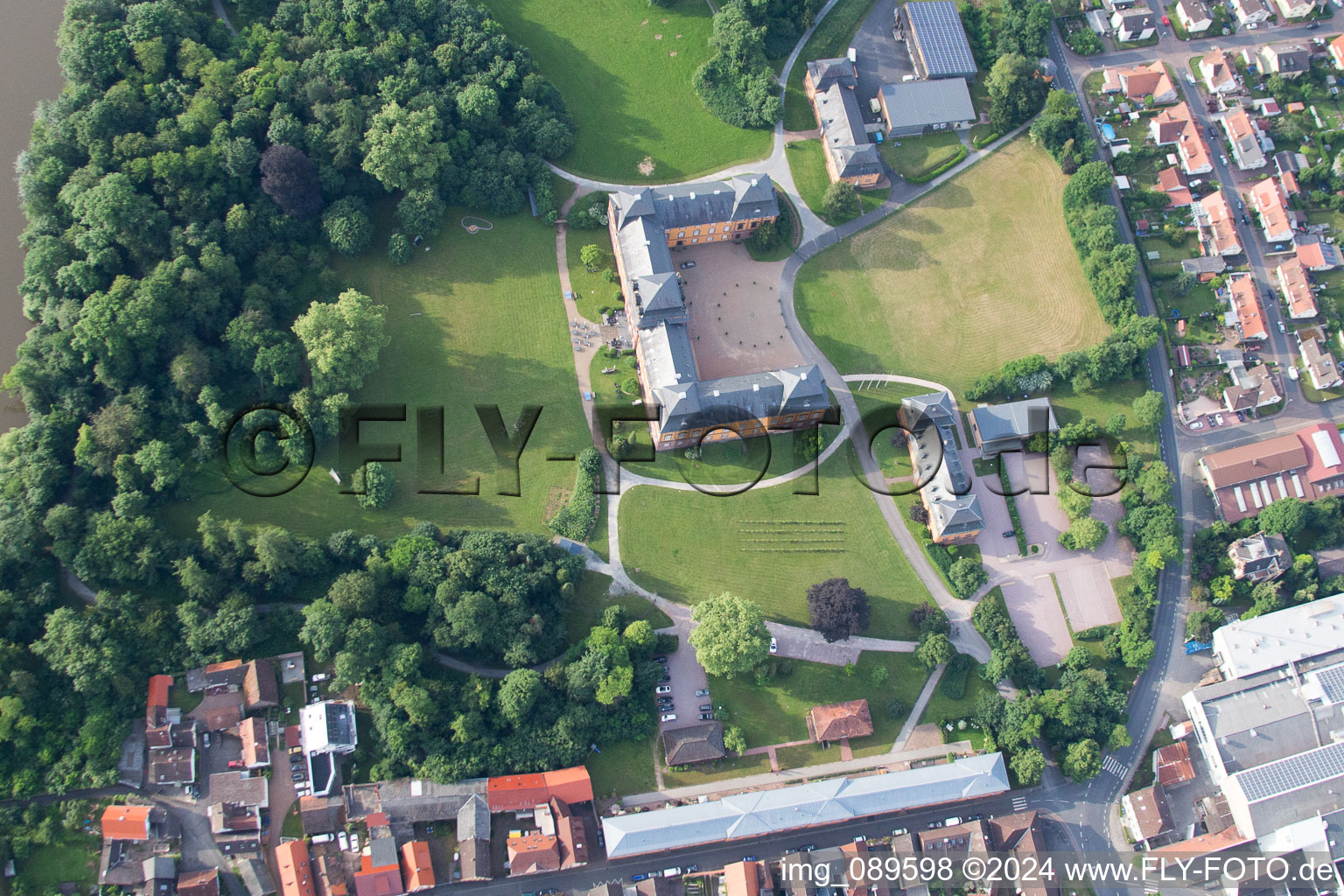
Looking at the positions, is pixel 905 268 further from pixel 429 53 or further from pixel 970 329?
pixel 429 53

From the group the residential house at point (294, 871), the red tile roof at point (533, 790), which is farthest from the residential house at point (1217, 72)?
the residential house at point (294, 871)

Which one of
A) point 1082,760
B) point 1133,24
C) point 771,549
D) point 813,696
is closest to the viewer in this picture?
point 1082,760

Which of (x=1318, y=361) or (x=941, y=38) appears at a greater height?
(x=941, y=38)

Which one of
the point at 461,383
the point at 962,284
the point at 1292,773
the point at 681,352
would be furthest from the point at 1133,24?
the point at 461,383

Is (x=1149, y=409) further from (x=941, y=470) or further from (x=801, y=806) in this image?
(x=801, y=806)

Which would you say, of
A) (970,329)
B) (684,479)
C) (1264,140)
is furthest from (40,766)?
(1264,140)
